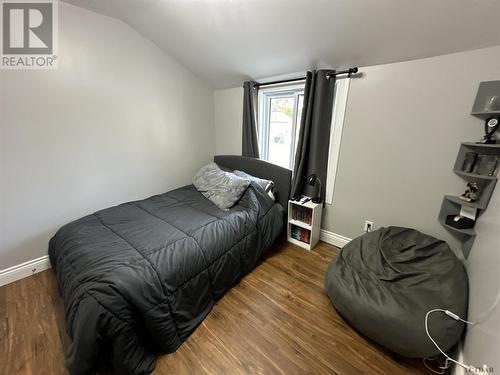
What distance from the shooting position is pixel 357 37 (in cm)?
157

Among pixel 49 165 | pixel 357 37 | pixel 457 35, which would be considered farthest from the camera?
pixel 49 165

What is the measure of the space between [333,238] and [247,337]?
1.47 meters

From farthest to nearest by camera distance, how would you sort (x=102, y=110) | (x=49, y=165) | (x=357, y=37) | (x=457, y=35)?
(x=102, y=110) → (x=49, y=165) → (x=357, y=37) → (x=457, y=35)

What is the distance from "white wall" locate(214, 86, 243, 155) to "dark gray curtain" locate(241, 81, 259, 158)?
22 centimetres

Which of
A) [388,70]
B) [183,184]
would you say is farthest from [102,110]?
[388,70]

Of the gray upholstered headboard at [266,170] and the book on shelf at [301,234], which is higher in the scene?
the gray upholstered headboard at [266,170]

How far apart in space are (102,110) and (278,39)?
1.85 metres

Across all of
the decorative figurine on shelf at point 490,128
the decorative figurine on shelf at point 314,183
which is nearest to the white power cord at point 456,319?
the decorative figurine on shelf at point 490,128

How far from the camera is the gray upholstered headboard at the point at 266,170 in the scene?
7.76ft

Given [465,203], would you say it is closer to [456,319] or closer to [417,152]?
[417,152]

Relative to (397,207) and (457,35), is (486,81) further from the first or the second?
(397,207)

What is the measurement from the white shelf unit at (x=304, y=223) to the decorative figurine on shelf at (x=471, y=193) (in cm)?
112

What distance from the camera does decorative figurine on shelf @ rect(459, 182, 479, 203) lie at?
1476mm

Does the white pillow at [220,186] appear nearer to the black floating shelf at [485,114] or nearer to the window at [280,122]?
the window at [280,122]
